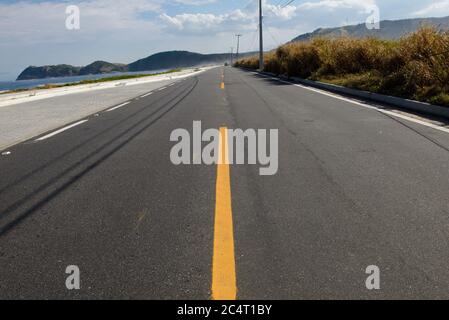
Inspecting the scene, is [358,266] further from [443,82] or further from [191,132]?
[443,82]

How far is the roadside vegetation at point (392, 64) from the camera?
36.8ft

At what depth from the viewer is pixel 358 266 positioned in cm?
282

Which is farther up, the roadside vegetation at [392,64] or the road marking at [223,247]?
the roadside vegetation at [392,64]
